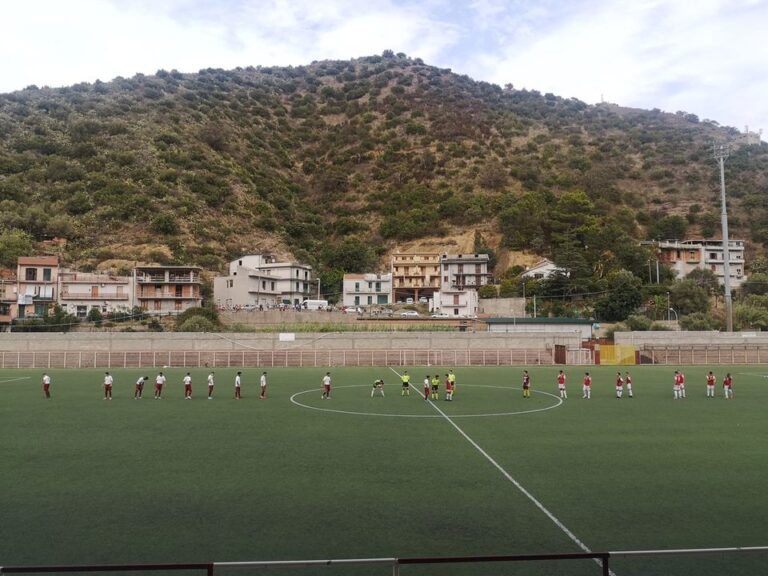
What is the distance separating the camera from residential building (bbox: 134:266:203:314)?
74.6 meters

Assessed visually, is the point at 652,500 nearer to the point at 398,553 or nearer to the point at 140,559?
the point at 398,553

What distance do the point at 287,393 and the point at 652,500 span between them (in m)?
21.4

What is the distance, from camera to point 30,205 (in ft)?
319

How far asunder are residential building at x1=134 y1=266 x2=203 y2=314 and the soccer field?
5086 cm

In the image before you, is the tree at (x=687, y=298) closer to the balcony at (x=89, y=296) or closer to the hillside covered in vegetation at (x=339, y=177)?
the hillside covered in vegetation at (x=339, y=177)

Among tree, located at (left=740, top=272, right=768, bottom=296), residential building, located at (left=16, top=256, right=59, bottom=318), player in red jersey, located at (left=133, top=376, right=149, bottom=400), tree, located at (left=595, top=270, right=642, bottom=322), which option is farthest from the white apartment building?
player in red jersey, located at (left=133, top=376, right=149, bottom=400)

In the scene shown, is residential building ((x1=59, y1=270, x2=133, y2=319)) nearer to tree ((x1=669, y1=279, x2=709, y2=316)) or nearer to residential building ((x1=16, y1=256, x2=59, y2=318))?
residential building ((x1=16, y1=256, x2=59, y2=318))

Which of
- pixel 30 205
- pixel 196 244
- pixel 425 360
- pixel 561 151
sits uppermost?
pixel 561 151

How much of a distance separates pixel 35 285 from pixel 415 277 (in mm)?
54290

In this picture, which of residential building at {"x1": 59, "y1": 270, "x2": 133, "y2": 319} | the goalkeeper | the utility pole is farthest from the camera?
residential building at {"x1": 59, "y1": 270, "x2": 133, "y2": 319}

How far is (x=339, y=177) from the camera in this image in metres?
139

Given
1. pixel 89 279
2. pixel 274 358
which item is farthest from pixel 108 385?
pixel 89 279

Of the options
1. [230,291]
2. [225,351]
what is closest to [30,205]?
[230,291]

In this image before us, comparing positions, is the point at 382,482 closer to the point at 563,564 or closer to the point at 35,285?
the point at 563,564
